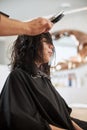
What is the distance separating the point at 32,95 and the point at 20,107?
13 cm

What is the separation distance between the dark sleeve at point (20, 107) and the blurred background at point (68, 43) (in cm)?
172

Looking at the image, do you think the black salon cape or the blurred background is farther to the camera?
the blurred background

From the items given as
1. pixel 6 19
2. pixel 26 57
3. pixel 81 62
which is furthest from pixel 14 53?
pixel 81 62

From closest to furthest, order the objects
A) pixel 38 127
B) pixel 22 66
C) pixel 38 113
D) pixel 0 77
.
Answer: pixel 38 127 → pixel 38 113 → pixel 22 66 → pixel 0 77

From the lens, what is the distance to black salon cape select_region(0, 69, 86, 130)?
126 cm

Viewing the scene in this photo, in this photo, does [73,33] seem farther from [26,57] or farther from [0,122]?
[0,122]

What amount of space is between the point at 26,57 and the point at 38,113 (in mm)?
391

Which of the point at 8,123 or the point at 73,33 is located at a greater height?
the point at 73,33

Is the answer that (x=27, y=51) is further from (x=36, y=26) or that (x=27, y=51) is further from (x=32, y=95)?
(x=36, y=26)

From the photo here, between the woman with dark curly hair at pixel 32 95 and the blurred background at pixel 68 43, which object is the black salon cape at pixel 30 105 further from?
the blurred background at pixel 68 43

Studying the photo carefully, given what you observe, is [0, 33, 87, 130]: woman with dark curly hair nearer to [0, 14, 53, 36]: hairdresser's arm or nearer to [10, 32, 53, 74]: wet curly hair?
[10, 32, 53, 74]: wet curly hair

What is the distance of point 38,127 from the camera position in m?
1.24

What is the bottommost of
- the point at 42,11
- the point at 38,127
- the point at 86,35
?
the point at 38,127

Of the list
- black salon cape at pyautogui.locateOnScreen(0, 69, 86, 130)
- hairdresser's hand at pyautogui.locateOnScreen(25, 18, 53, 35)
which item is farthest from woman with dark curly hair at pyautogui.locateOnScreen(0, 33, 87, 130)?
hairdresser's hand at pyautogui.locateOnScreen(25, 18, 53, 35)
